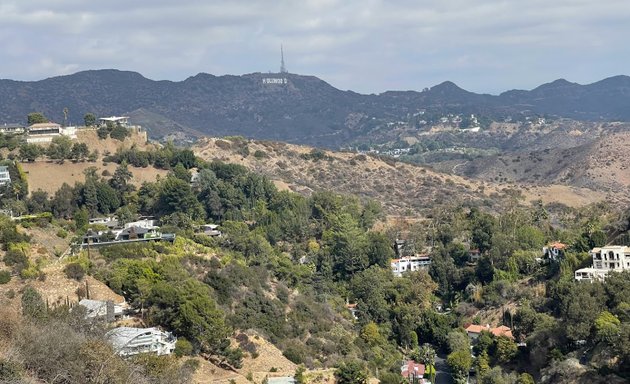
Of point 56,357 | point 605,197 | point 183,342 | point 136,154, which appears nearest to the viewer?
point 56,357

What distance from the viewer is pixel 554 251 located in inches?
2036

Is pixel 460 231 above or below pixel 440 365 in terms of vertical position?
above

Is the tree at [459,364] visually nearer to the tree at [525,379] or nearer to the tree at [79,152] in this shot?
the tree at [525,379]

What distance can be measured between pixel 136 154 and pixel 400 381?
1446 inches

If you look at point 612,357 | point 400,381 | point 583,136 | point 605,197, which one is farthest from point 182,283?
point 583,136

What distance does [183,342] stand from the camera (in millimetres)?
33969

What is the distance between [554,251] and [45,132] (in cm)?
4277

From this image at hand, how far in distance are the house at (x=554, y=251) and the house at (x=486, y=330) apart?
23.1ft

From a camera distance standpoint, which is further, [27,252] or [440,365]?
[440,365]

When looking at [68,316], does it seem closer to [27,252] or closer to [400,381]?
[27,252]

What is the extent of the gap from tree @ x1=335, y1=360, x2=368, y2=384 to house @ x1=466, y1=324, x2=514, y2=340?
1153 centimetres

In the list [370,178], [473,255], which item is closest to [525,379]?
[473,255]

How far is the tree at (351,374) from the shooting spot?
35219mm

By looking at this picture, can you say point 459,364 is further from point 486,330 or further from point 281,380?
point 281,380
